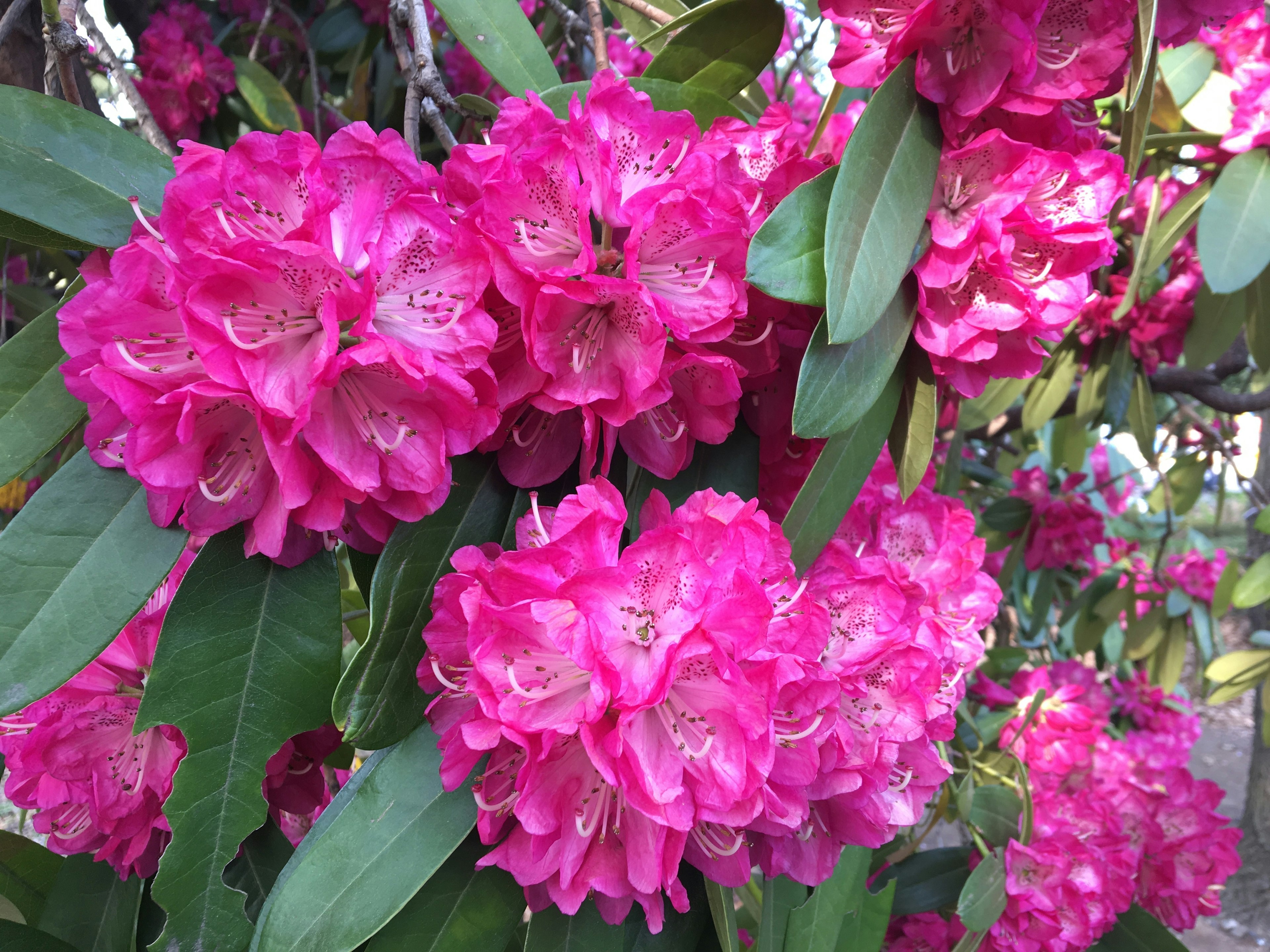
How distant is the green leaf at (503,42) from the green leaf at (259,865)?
0.69 m

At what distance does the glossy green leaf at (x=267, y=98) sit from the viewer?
1.50 metres

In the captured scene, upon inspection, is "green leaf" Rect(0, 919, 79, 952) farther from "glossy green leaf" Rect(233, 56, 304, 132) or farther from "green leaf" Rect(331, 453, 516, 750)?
"glossy green leaf" Rect(233, 56, 304, 132)

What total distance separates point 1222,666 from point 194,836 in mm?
2400

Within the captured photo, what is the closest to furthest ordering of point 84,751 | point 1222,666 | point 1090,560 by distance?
1. point 84,751
2. point 1222,666
3. point 1090,560

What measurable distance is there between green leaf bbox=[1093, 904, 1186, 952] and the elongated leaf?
1278 millimetres

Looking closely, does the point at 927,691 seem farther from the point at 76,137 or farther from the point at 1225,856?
the point at 1225,856

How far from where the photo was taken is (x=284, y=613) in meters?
Result: 0.62

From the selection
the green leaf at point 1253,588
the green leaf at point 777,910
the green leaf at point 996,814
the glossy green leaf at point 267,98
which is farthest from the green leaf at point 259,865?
the green leaf at point 1253,588

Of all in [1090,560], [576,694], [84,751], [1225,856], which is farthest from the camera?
[1090,560]

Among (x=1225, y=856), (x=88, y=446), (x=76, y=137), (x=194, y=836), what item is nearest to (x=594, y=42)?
(x=76, y=137)

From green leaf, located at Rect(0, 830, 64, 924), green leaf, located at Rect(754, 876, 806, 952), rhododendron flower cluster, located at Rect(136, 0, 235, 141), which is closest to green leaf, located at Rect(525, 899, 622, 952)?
green leaf, located at Rect(754, 876, 806, 952)

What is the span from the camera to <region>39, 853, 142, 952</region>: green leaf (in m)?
0.75

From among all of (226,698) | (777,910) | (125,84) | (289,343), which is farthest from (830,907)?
(125,84)

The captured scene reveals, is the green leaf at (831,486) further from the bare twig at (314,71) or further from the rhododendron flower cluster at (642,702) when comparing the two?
the bare twig at (314,71)
